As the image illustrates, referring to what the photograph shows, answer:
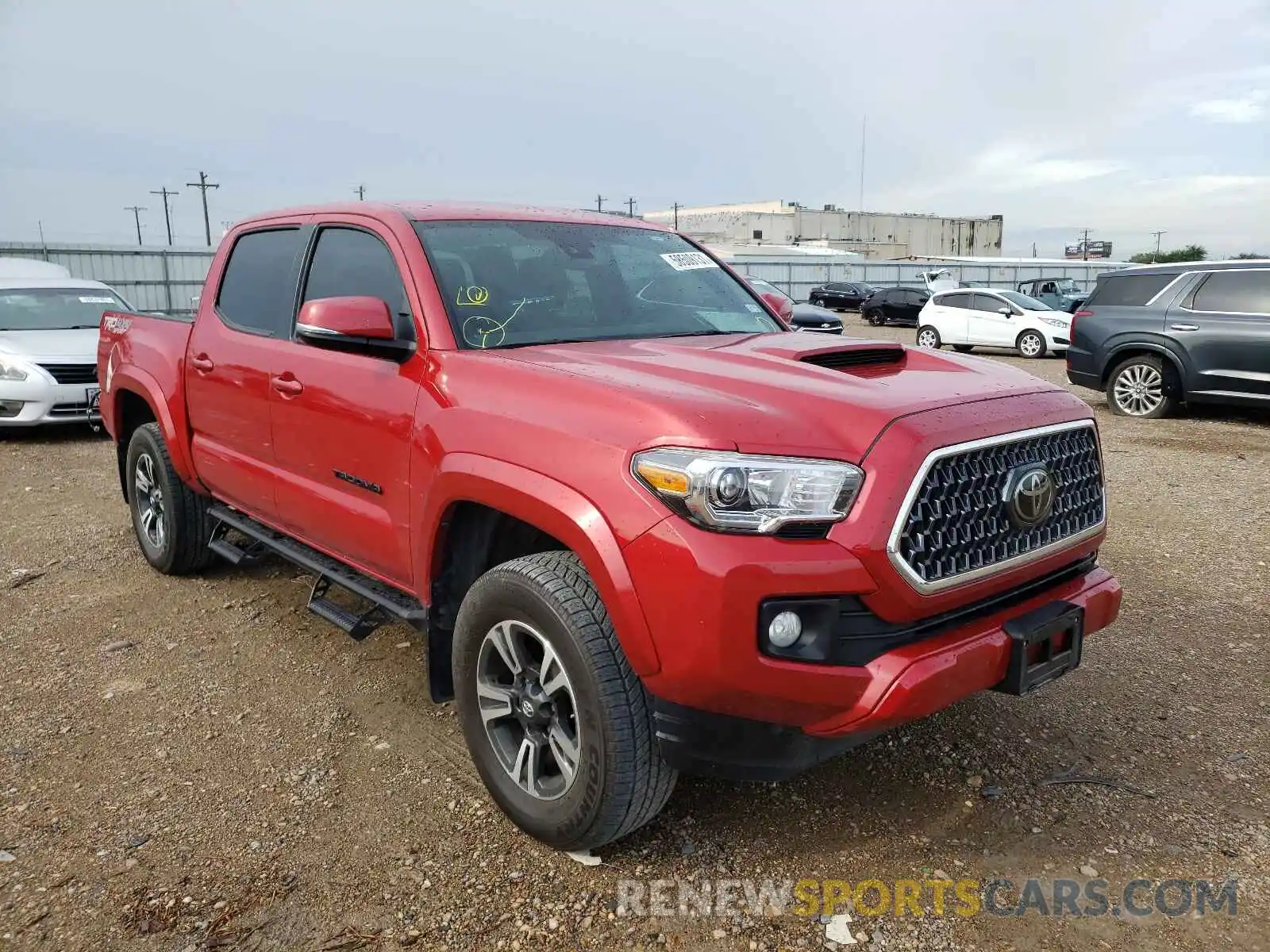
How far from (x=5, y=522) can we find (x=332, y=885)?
206 inches

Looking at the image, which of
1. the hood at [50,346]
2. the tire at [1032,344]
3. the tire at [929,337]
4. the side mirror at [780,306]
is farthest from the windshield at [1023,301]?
the hood at [50,346]

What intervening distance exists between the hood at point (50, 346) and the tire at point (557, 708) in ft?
26.6

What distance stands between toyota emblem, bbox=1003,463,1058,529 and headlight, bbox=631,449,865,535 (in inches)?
20.1

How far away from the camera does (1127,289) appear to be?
10.9 meters

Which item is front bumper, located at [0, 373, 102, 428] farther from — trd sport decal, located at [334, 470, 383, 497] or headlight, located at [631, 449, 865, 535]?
headlight, located at [631, 449, 865, 535]

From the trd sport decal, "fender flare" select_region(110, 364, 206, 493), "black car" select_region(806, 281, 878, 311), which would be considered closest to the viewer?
the trd sport decal

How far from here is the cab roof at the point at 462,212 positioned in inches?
137

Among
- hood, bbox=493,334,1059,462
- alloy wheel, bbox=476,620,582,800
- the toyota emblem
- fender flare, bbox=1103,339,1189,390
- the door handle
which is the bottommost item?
alloy wheel, bbox=476,620,582,800

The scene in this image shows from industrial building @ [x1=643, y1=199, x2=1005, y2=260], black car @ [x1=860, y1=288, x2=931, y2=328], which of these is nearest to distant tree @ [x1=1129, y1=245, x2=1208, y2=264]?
industrial building @ [x1=643, y1=199, x2=1005, y2=260]

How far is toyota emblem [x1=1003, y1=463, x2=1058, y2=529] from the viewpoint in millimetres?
2480

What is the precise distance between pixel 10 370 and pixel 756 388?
9.22m

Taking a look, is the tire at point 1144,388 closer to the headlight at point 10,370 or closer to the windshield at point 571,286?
the windshield at point 571,286

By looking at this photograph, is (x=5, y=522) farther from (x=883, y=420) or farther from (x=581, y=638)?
(x=883, y=420)

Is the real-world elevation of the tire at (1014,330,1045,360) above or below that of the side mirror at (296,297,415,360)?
below
